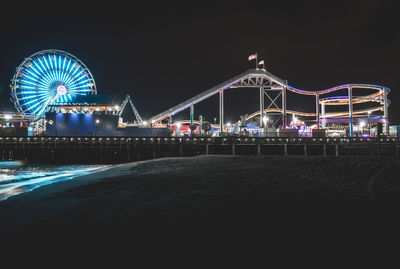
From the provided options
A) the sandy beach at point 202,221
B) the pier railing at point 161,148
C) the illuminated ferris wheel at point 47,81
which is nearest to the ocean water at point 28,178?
the sandy beach at point 202,221

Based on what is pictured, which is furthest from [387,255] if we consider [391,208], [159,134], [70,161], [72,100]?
[72,100]

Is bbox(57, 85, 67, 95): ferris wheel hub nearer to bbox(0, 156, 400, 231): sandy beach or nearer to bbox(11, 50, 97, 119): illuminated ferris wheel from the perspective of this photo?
bbox(11, 50, 97, 119): illuminated ferris wheel

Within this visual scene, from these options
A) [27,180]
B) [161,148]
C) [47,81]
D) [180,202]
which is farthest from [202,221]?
[47,81]

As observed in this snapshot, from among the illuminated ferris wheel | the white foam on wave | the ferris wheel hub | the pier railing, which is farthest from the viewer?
the ferris wheel hub

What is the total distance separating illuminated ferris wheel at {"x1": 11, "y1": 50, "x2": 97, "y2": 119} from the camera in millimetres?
53750

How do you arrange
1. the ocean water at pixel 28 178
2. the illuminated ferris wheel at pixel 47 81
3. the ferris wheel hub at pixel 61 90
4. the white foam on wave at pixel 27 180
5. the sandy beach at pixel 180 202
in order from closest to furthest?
the sandy beach at pixel 180 202, the white foam on wave at pixel 27 180, the ocean water at pixel 28 178, the illuminated ferris wheel at pixel 47 81, the ferris wheel hub at pixel 61 90

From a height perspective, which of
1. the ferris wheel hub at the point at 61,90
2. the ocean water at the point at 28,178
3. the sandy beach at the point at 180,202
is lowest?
the ocean water at the point at 28,178

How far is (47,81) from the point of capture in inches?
2232

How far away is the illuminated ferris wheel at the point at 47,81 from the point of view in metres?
53.8

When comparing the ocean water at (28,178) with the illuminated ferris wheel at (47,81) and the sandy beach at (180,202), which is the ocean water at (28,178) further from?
the illuminated ferris wheel at (47,81)

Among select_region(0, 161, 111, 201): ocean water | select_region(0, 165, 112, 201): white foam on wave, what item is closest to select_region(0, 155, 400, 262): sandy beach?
select_region(0, 165, 112, 201): white foam on wave

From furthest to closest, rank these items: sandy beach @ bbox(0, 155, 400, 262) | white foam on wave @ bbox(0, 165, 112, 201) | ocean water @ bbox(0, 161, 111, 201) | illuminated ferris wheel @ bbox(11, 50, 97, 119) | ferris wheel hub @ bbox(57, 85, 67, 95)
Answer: ferris wheel hub @ bbox(57, 85, 67, 95)
illuminated ferris wheel @ bbox(11, 50, 97, 119)
ocean water @ bbox(0, 161, 111, 201)
white foam on wave @ bbox(0, 165, 112, 201)
sandy beach @ bbox(0, 155, 400, 262)

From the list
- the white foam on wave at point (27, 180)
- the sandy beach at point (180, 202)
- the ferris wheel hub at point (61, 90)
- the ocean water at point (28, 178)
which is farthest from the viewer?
the ferris wheel hub at point (61, 90)

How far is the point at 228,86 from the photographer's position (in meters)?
49.2
